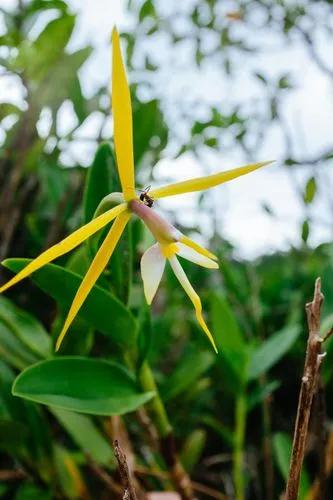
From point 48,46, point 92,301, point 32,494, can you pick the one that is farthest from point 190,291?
point 48,46

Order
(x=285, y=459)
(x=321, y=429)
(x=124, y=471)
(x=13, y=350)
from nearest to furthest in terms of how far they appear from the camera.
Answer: (x=124, y=471)
(x=321, y=429)
(x=13, y=350)
(x=285, y=459)

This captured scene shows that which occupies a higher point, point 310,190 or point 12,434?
point 310,190

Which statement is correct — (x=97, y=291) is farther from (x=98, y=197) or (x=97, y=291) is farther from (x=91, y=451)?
(x=91, y=451)

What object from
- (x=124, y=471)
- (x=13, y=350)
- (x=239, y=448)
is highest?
(x=124, y=471)

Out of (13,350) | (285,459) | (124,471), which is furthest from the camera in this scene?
(285,459)

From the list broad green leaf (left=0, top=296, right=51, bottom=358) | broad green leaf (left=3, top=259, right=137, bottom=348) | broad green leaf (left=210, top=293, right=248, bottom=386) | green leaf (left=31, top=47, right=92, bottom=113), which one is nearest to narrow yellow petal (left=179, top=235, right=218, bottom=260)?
broad green leaf (left=3, top=259, right=137, bottom=348)

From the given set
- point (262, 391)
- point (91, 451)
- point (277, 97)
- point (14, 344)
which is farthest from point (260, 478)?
point (277, 97)

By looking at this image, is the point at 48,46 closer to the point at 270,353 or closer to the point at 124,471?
the point at 270,353
